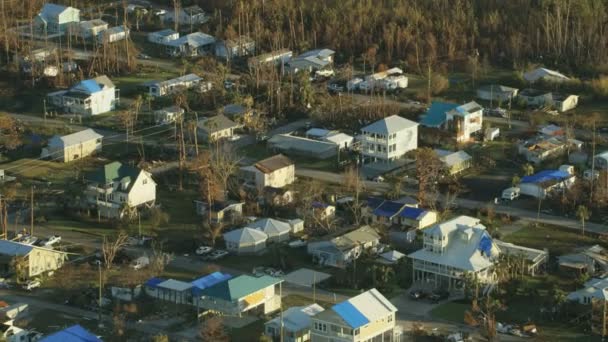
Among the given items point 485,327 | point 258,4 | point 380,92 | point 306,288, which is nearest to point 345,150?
point 380,92

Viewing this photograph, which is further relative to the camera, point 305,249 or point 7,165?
point 7,165

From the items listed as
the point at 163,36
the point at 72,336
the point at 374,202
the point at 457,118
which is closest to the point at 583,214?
the point at 374,202

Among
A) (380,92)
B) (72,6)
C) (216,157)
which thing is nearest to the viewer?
(216,157)

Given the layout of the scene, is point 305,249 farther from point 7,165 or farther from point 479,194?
point 7,165

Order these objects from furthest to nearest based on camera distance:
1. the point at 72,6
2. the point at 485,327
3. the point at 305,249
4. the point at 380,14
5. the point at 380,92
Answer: the point at 72,6
the point at 380,14
the point at 380,92
the point at 305,249
the point at 485,327

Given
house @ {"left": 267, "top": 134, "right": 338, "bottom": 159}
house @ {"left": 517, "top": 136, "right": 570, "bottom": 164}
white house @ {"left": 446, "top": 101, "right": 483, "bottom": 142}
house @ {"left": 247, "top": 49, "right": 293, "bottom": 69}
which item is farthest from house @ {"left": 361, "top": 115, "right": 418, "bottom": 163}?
house @ {"left": 247, "top": 49, "right": 293, "bottom": 69}

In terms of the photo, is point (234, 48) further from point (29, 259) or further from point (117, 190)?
point (29, 259)
